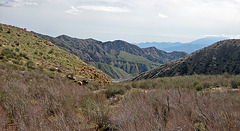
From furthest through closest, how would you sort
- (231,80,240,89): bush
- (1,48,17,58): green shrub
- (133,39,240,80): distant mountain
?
(133,39,240,80): distant mountain
(1,48,17,58): green shrub
(231,80,240,89): bush

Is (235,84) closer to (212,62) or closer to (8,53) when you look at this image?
(8,53)

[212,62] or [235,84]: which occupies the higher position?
[235,84]

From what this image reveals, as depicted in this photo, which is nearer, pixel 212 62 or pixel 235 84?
pixel 235 84

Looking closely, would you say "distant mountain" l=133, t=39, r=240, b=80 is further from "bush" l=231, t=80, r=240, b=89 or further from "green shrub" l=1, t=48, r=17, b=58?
"green shrub" l=1, t=48, r=17, b=58

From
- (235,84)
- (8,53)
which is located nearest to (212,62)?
(235,84)

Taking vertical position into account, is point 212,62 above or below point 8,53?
below

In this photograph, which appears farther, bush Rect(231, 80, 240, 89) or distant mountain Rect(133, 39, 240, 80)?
distant mountain Rect(133, 39, 240, 80)

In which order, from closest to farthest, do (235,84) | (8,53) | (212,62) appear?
1. (235,84)
2. (8,53)
3. (212,62)

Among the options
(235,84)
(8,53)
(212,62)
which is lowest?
(212,62)

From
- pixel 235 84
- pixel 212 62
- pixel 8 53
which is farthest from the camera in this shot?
pixel 212 62

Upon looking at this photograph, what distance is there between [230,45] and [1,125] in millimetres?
63633

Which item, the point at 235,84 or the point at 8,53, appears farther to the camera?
the point at 8,53

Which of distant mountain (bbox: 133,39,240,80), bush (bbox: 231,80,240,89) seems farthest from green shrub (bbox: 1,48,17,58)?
distant mountain (bbox: 133,39,240,80)

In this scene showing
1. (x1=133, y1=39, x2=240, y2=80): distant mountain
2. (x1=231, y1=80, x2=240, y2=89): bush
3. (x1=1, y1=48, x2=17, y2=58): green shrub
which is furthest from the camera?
(x1=133, y1=39, x2=240, y2=80): distant mountain
